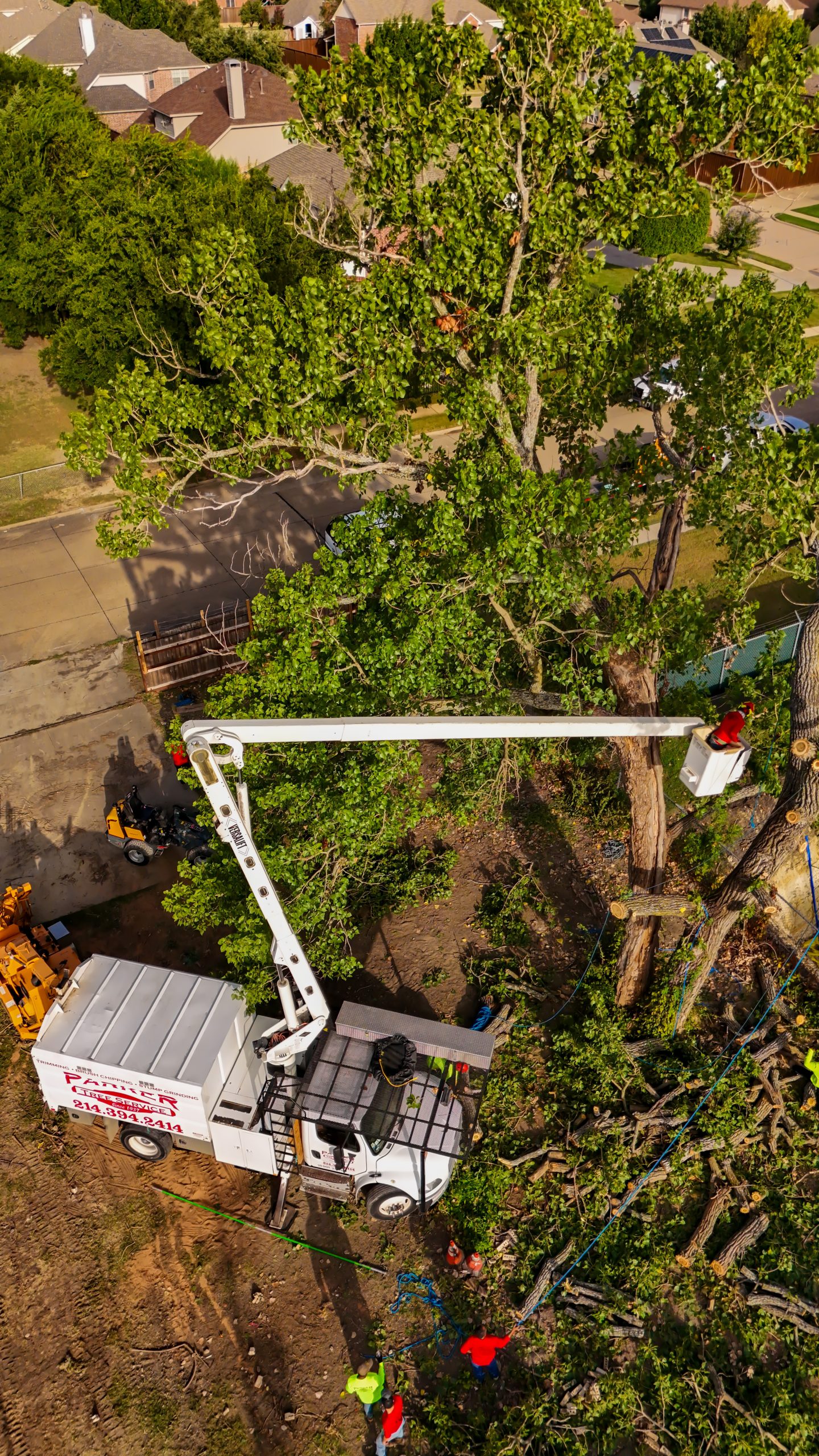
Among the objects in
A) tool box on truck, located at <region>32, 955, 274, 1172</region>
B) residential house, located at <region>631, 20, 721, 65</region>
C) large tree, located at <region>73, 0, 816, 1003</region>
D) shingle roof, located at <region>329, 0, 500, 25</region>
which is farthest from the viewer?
shingle roof, located at <region>329, 0, 500, 25</region>

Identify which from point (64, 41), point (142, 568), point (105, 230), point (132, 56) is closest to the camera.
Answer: point (142, 568)

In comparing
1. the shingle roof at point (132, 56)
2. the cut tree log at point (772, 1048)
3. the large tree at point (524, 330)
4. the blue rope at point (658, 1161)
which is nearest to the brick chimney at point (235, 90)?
the shingle roof at point (132, 56)

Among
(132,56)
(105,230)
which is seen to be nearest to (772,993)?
(105,230)

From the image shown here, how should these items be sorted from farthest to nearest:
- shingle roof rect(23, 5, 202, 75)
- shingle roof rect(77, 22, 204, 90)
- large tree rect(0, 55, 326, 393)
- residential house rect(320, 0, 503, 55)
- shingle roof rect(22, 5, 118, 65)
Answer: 1. residential house rect(320, 0, 503, 55)
2. shingle roof rect(22, 5, 118, 65)
3. shingle roof rect(23, 5, 202, 75)
4. shingle roof rect(77, 22, 204, 90)
5. large tree rect(0, 55, 326, 393)

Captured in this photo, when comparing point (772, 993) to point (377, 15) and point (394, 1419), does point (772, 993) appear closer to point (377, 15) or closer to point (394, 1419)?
point (394, 1419)

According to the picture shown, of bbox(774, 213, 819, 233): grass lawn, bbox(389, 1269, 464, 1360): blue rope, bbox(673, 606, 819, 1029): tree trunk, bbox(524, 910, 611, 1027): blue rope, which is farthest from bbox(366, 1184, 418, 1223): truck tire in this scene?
bbox(774, 213, 819, 233): grass lawn

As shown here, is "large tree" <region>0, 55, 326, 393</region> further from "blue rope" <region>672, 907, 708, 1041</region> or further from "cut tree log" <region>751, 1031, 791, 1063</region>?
"cut tree log" <region>751, 1031, 791, 1063</region>

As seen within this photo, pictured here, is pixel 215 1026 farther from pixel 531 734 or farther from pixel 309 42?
pixel 309 42
